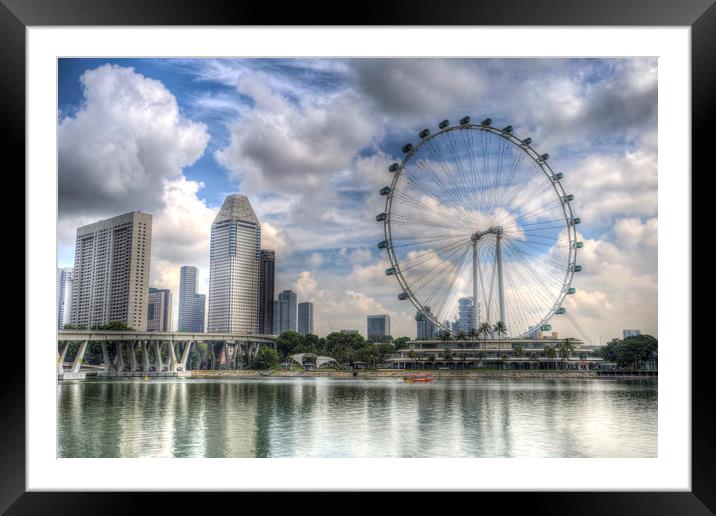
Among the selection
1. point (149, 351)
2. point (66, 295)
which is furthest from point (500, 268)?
point (66, 295)

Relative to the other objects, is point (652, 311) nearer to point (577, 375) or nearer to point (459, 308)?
point (577, 375)

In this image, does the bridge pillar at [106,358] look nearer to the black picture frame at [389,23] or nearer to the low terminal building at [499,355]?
the low terminal building at [499,355]

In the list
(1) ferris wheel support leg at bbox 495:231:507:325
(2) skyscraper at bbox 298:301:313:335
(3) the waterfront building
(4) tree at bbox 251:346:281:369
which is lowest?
(4) tree at bbox 251:346:281:369

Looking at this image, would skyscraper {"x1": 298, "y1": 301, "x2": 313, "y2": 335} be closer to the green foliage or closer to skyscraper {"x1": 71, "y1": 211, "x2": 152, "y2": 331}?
skyscraper {"x1": 71, "y1": 211, "x2": 152, "y2": 331}

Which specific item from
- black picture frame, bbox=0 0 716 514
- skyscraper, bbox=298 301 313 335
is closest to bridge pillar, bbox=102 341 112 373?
skyscraper, bbox=298 301 313 335

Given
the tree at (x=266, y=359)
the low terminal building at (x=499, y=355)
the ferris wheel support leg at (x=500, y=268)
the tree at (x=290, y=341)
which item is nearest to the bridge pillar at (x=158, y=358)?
the tree at (x=266, y=359)

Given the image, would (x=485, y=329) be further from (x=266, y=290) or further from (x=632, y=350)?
(x=266, y=290)
